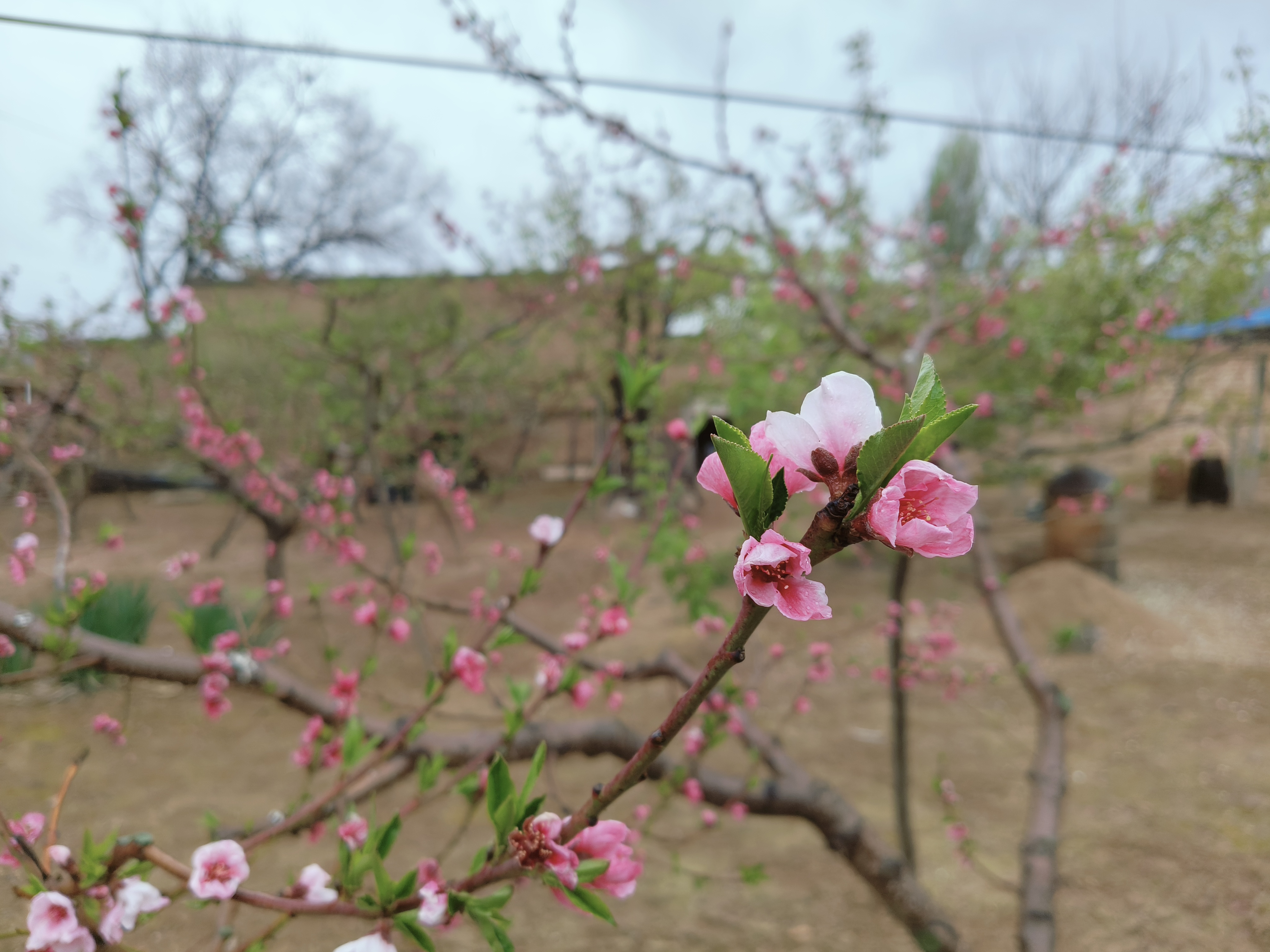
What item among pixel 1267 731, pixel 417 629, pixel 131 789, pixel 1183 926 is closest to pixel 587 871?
pixel 1183 926

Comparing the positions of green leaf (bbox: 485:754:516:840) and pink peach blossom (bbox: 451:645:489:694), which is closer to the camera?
green leaf (bbox: 485:754:516:840)

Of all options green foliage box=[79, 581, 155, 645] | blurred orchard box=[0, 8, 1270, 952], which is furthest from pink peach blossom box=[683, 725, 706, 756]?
green foliage box=[79, 581, 155, 645]

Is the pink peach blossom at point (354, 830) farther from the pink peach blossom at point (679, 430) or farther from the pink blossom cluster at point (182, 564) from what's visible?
the pink blossom cluster at point (182, 564)

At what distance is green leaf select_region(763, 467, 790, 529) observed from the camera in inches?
15.6

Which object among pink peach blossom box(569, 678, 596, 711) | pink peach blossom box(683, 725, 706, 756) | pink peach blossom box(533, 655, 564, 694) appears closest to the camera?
pink peach blossom box(533, 655, 564, 694)

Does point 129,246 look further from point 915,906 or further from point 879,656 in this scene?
point 879,656

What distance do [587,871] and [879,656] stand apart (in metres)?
6.47

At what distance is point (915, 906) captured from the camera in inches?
83.2

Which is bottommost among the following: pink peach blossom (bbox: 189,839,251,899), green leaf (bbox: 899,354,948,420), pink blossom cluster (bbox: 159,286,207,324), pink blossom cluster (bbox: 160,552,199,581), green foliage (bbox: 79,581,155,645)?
green foliage (bbox: 79,581,155,645)

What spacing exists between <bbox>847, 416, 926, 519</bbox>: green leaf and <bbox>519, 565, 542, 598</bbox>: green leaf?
43.3 inches

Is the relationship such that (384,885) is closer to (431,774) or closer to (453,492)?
(431,774)

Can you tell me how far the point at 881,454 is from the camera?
378 millimetres

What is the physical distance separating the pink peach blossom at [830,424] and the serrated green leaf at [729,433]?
0.07ft

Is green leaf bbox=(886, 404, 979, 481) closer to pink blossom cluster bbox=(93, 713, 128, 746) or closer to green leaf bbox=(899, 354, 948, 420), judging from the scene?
green leaf bbox=(899, 354, 948, 420)
